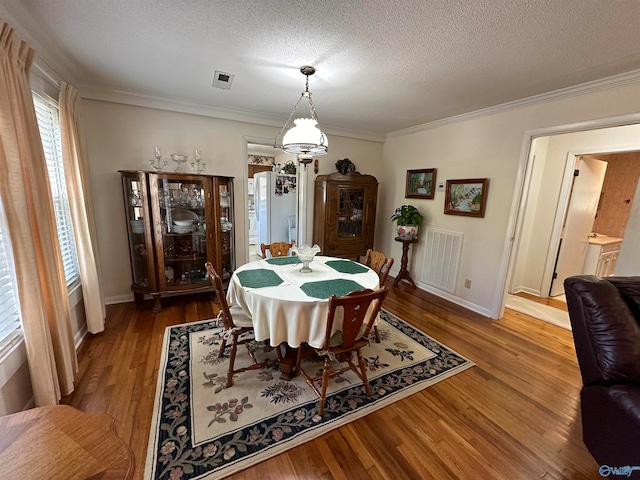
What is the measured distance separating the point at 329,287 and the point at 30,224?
1813mm

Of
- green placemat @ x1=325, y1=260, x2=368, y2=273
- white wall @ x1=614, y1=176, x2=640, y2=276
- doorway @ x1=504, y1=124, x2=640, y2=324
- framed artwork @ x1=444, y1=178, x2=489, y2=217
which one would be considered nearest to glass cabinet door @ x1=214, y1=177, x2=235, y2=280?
green placemat @ x1=325, y1=260, x2=368, y2=273

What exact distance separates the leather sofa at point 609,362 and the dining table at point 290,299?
1.20 meters

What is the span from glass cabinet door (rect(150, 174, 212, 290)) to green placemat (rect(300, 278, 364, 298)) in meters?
1.89

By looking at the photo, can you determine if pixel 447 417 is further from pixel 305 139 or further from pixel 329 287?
pixel 305 139

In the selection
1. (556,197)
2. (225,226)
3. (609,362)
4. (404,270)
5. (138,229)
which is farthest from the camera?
(404,270)

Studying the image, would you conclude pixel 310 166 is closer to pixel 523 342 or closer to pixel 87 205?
pixel 87 205

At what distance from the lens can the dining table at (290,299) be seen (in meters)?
1.69

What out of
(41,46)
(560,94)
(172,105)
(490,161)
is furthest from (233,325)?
(560,94)

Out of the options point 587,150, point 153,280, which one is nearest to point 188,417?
point 153,280

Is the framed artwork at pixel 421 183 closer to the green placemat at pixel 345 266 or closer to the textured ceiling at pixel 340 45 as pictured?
the textured ceiling at pixel 340 45

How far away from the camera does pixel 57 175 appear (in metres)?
2.24

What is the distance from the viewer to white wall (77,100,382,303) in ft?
9.50

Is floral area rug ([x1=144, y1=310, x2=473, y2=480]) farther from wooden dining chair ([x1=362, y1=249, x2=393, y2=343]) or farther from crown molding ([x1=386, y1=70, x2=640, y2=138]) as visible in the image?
crown molding ([x1=386, y1=70, x2=640, y2=138])

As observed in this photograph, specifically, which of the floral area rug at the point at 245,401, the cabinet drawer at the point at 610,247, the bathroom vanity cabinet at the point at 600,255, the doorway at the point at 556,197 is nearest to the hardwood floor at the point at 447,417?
the floral area rug at the point at 245,401
